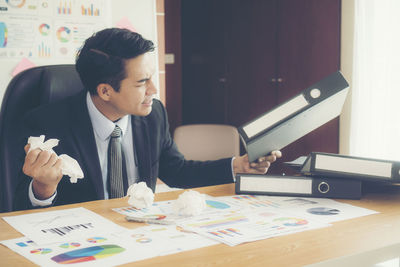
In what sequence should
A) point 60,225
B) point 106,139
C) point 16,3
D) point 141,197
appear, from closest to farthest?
point 60,225 → point 141,197 → point 106,139 → point 16,3

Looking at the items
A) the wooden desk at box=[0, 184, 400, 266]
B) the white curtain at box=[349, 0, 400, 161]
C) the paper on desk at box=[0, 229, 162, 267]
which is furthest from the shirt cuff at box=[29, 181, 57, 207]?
the white curtain at box=[349, 0, 400, 161]

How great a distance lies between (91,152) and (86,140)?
0.15ft

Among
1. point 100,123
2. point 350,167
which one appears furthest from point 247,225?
point 100,123

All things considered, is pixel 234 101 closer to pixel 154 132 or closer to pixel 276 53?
pixel 276 53

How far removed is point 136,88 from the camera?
1.82 m

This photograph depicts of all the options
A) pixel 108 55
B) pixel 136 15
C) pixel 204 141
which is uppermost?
pixel 136 15

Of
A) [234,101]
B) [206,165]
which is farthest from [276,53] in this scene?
[206,165]

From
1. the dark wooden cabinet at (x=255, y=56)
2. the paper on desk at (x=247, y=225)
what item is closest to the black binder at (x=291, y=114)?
the paper on desk at (x=247, y=225)

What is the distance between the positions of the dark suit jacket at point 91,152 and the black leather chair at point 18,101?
0.12 ft

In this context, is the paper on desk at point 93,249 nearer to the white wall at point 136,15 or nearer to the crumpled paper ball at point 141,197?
the crumpled paper ball at point 141,197

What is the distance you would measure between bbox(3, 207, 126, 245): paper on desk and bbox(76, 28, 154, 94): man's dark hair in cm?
67

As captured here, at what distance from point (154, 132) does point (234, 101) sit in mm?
2877

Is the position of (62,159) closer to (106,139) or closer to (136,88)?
(106,139)

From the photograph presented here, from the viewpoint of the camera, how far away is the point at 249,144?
Result: 1.39 metres
